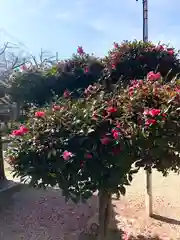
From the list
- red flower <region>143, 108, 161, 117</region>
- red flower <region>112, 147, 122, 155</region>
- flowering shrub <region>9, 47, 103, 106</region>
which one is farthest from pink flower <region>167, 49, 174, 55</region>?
red flower <region>112, 147, 122, 155</region>

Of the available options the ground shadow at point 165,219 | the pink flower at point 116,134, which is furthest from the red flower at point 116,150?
the ground shadow at point 165,219

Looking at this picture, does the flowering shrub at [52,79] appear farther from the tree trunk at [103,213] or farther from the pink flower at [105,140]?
the pink flower at [105,140]

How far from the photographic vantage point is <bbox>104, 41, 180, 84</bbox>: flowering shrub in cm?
326

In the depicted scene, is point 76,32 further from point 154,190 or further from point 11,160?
point 11,160

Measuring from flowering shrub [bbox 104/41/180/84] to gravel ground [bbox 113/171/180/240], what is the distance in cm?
187

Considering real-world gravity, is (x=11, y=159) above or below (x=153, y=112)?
below

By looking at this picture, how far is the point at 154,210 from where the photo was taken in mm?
4180

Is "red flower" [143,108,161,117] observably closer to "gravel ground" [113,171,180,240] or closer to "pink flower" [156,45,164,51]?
"pink flower" [156,45,164,51]

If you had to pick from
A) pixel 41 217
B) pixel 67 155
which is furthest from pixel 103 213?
pixel 41 217

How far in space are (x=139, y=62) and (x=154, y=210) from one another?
220 centimetres

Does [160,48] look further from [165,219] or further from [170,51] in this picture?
[165,219]

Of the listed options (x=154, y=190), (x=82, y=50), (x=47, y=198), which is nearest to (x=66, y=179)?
(x=82, y=50)

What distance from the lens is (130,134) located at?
5.90ft

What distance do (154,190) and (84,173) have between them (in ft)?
11.0
